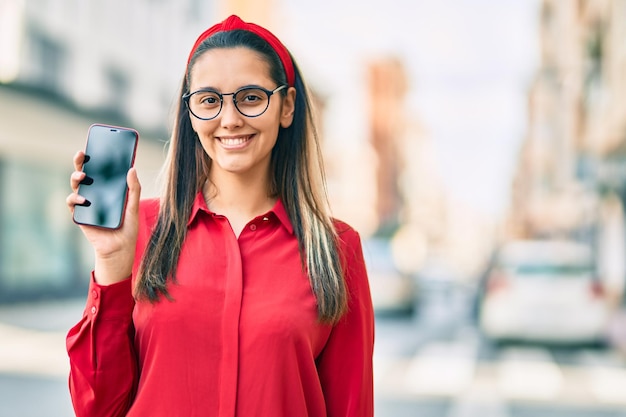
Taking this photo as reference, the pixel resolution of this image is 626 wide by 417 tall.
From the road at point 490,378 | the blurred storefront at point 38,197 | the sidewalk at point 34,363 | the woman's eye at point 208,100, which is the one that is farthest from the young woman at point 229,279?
the blurred storefront at point 38,197

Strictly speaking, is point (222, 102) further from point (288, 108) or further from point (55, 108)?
point (55, 108)

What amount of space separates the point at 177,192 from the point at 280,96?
0.39m

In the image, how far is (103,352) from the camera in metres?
2.22

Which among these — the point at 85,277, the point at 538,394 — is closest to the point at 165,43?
the point at 85,277

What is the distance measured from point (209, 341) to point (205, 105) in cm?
62

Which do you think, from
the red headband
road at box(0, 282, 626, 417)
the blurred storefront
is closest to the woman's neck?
the red headband

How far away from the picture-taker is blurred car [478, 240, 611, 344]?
14.7 metres

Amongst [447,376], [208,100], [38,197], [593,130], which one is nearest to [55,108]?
[38,197]

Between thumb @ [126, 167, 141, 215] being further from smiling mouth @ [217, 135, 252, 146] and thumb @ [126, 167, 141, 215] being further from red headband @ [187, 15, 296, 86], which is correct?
red headband @ [187, 15, 296, 86]

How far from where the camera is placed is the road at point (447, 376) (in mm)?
8703

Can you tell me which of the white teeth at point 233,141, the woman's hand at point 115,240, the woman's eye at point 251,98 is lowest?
the woman's hand at point 115,240

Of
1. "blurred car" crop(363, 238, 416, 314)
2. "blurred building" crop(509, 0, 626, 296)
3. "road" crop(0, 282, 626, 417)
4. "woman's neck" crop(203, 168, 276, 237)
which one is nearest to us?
"woman's neck" crop(203, 168, 276, 237)

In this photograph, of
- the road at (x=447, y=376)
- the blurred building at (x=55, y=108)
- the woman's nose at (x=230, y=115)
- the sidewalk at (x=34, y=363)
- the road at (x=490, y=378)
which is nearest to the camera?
the woman's nose at (x=230, y=115)

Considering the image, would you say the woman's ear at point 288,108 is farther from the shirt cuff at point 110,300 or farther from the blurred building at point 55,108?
the blurred building at point 55,108
